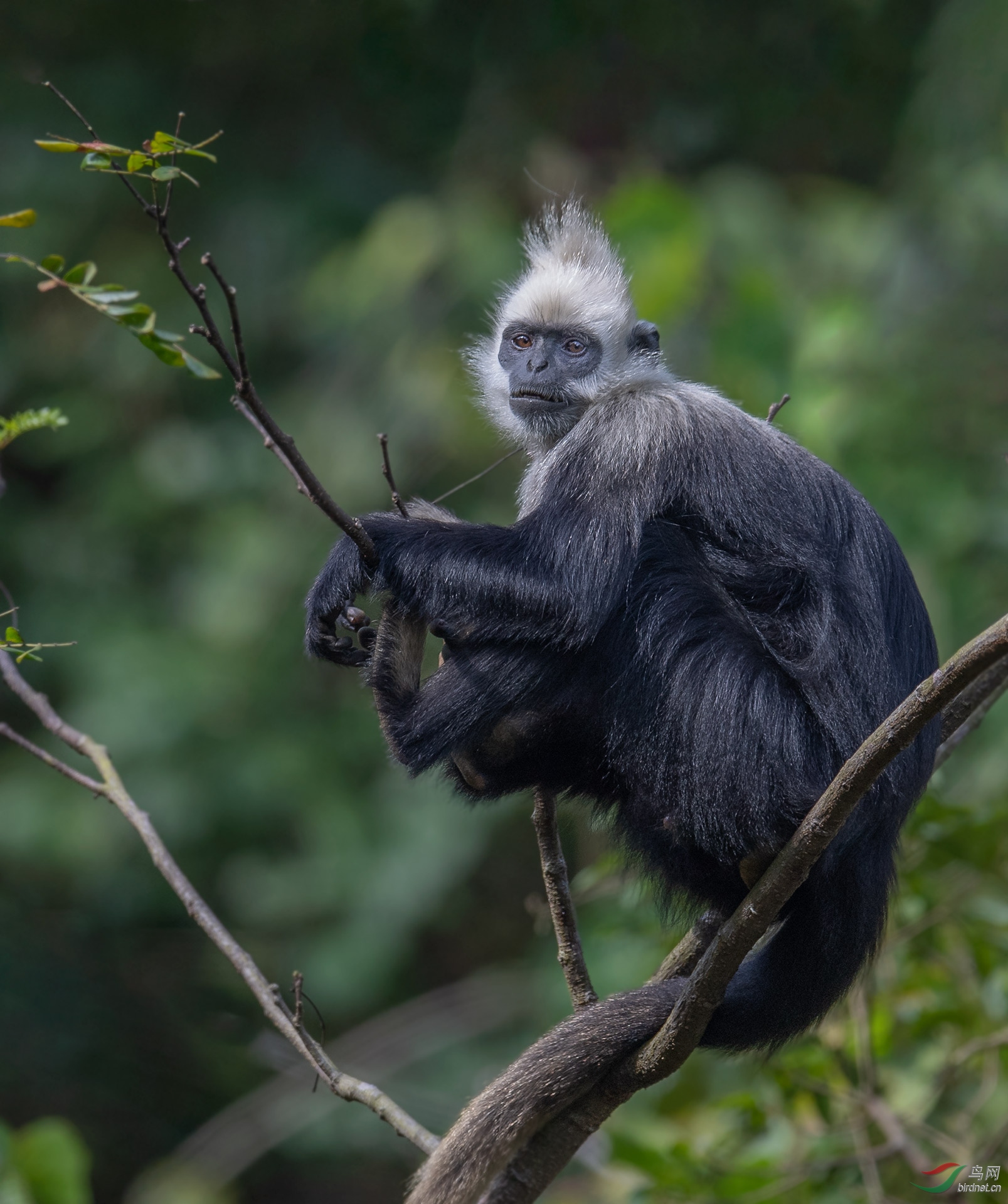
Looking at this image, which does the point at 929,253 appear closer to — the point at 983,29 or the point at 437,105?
the point at 983,29

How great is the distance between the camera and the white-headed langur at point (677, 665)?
3127 millimetres

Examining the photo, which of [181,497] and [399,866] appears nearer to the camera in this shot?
[399,866]

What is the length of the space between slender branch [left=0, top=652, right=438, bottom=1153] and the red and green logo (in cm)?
151

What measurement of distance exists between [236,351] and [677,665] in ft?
4.29

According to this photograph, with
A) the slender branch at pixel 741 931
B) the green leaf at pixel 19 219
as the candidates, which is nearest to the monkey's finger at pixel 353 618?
the slender branch at pixel 741 931

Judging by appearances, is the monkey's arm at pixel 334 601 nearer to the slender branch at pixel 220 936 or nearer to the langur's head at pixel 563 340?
the slender branch at pixel 220 936

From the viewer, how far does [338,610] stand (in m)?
3.36

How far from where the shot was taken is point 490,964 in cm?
1048

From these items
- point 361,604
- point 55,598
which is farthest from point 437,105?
point 361,604

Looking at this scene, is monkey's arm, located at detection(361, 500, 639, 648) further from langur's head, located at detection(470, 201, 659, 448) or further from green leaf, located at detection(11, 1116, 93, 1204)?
green leaf, located at detection(11, 1116, 93, 1204)

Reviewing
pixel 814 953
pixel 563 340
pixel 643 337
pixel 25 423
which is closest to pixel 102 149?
pixel 25 423

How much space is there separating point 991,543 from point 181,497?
542cm

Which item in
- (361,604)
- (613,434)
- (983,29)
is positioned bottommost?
(361,604)

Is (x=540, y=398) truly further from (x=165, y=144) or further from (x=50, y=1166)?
(x=50, y=1166)
